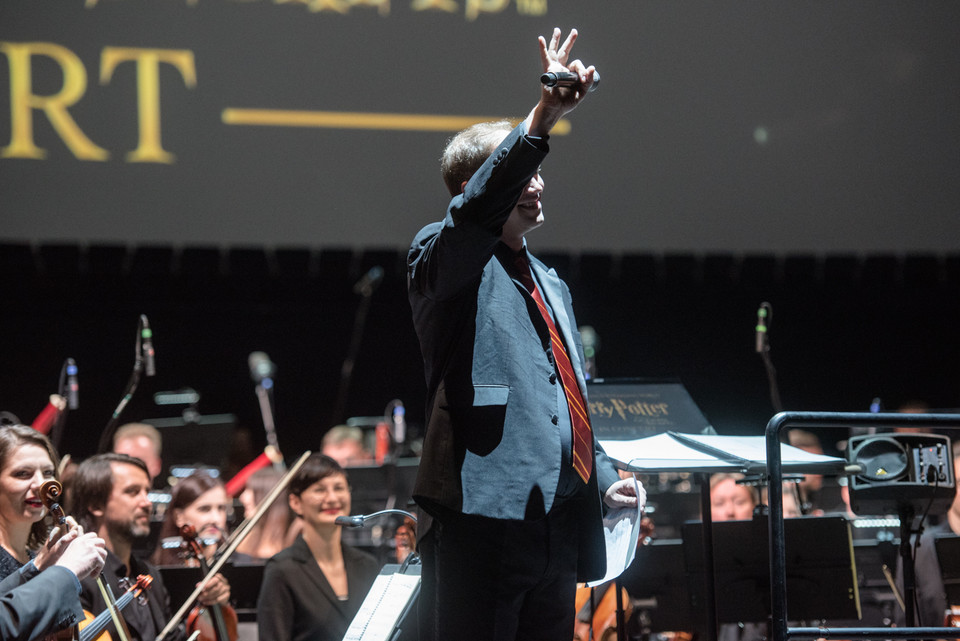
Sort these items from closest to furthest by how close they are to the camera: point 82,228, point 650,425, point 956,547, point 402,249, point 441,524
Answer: point 441,524 < point 650,425 < point 956,547 < point 82,228 < point 402,249

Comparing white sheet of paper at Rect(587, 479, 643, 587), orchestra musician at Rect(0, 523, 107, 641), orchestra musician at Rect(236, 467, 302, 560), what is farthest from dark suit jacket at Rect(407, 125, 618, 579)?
orchestra musician at Rect(236, 467, 302, 560)

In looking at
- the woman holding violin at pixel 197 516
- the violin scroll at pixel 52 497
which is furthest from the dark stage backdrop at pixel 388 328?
the violin scroll at pixel 52 497

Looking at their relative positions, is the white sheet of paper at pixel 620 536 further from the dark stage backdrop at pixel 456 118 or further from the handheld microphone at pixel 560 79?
the dark stage backdrop at pixel 456 118

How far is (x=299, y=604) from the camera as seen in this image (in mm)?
3719

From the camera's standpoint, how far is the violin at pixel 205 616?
3510mm

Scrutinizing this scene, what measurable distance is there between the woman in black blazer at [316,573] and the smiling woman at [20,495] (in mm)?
1310

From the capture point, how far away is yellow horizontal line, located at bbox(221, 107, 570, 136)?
6.52m

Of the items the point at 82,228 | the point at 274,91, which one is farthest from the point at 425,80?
the point at 82,228

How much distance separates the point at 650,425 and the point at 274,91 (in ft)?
14.9

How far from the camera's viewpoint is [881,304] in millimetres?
8234

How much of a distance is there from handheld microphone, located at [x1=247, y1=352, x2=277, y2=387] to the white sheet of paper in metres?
5.11

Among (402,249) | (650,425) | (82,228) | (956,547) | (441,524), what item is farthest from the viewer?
(402,249)

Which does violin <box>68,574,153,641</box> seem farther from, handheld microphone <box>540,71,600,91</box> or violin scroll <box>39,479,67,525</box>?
handheld microphone <box>540,71,600,91</box>

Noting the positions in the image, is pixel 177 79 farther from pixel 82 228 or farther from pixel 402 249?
pixel 402 249
